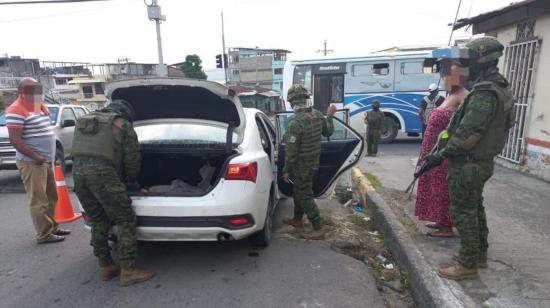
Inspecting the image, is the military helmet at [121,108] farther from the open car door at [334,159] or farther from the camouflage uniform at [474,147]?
the camouflage uniform at [474,147]

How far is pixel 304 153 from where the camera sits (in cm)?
390

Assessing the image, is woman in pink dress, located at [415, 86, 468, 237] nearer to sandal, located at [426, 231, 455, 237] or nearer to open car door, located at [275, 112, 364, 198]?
sandal, located at [426, 231, 455, 237]

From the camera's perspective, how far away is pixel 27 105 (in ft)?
13.2

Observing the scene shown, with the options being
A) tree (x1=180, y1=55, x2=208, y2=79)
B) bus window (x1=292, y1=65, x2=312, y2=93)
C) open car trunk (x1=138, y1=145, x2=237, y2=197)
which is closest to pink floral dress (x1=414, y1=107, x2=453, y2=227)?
open car trunk (x1=138, y1=145, x2=237, y2=197)

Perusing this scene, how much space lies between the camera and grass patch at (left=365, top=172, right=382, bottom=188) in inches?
231

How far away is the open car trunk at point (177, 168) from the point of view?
142 inches

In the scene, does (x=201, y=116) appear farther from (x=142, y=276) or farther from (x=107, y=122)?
(x=142, y=276)

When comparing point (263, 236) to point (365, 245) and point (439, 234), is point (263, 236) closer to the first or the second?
point (365, 245)

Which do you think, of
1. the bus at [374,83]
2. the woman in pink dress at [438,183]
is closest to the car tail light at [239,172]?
the woman in pink dress at [438,183]

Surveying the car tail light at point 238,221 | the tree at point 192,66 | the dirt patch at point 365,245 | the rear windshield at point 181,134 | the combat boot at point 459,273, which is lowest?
the dirt patch at point 365,245

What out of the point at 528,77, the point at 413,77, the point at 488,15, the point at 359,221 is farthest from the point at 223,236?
the point at 413,77

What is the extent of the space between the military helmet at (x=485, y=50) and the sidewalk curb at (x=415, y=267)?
66.5 inches

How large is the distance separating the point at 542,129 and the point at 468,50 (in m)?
4.25

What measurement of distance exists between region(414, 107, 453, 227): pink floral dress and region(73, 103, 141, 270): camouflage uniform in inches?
110
